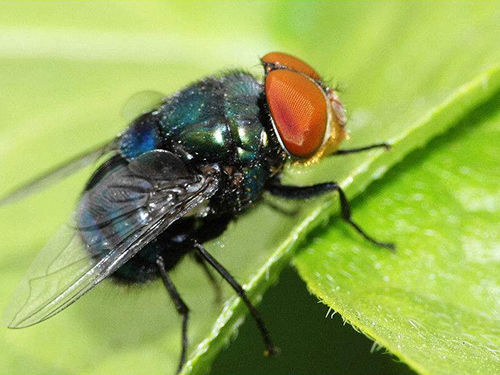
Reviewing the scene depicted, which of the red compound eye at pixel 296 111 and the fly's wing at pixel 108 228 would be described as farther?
the red compound eye at pixel 296 111

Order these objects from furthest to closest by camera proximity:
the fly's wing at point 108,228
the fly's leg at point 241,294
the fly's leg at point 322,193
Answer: the fly's leg at point 322,193 → the fly's leg at point 241,294 → the fly's wing at point 108,228

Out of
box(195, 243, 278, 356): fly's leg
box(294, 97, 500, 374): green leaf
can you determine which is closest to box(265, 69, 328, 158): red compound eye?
box(294, 97, 500, 374): green leaf

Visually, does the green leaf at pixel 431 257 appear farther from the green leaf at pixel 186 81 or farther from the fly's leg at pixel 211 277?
the fly's leg at pixel 211 277

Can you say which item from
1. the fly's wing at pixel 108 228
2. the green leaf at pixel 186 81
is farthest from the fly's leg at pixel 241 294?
the fly's wing at pixel 108 228

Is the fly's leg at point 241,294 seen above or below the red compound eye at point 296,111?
below

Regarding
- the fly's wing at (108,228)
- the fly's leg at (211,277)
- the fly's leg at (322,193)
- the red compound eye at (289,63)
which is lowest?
the fly's leg at (211,277)

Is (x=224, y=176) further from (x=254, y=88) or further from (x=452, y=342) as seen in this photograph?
(x=452, y=342)

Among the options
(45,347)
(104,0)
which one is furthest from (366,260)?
(104,0)
